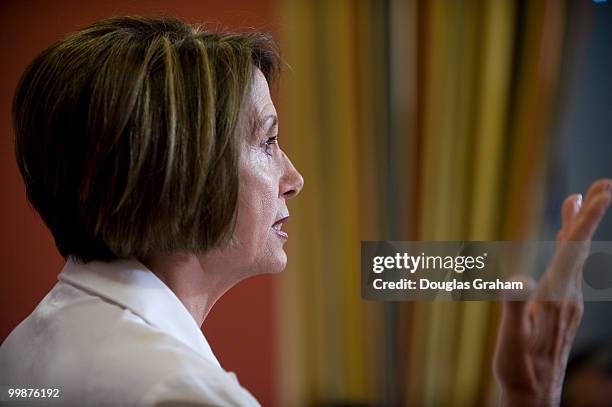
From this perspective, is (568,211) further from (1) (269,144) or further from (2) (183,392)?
(2) (183,392)

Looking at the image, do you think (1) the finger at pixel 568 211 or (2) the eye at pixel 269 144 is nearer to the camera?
(2) the eye at pixel 269 144

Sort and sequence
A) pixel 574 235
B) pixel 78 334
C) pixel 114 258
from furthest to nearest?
pixel 574 235 < pixel 114 258 < pixel 78 334

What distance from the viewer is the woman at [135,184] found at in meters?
0.91

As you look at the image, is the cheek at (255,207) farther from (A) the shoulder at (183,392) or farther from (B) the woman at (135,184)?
(A) the shoulder at (183,392)

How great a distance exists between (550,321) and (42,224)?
975 millimetres

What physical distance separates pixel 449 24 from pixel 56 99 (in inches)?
28.5

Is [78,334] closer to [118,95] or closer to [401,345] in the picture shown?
[118,95]

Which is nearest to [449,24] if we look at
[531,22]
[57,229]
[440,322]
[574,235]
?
[531,22]

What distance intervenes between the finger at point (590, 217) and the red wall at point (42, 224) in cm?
56

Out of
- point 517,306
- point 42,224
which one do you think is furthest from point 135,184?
point 517,306

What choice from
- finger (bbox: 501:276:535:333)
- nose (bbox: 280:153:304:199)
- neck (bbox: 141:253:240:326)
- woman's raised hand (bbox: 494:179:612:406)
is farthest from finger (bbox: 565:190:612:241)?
neck (bbox: 141:253:240:326)

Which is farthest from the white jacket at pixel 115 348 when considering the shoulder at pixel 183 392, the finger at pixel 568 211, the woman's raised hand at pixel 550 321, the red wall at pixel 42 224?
the finger at pixel 568 211

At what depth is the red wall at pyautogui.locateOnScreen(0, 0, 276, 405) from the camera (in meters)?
1.38

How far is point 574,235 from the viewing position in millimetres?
1260
